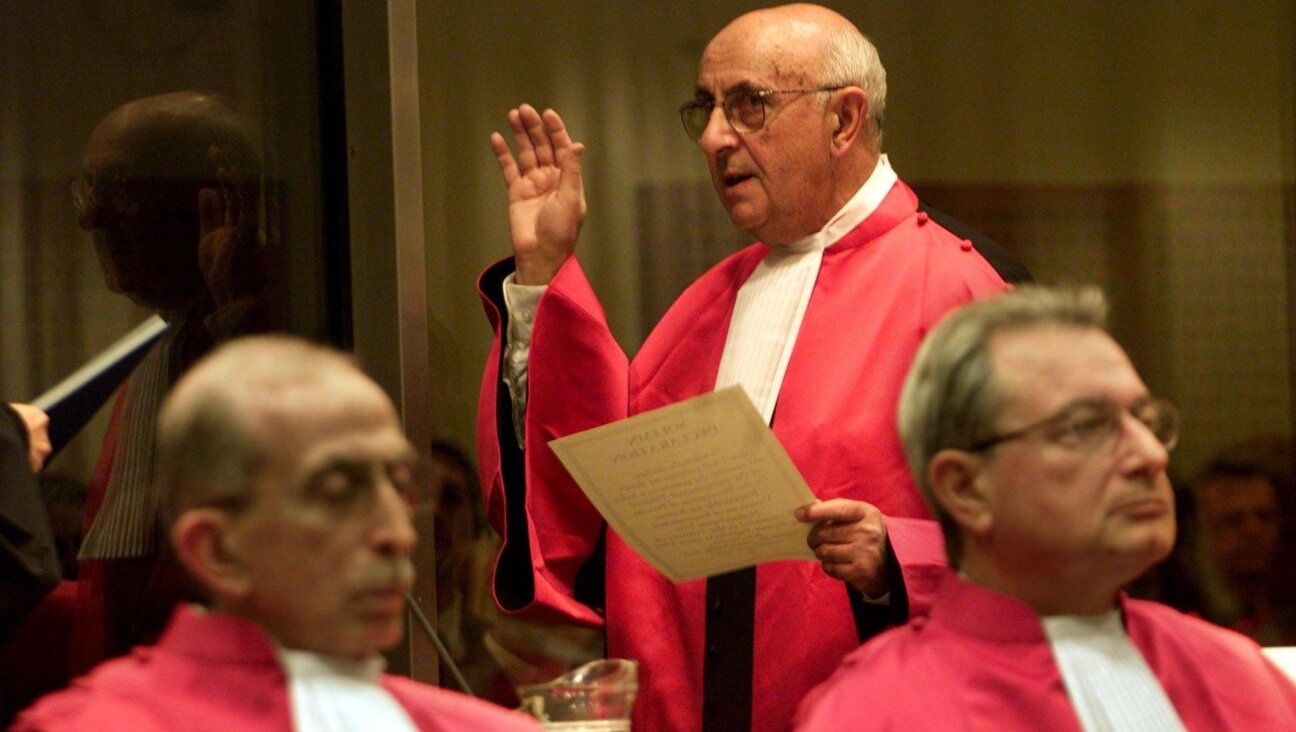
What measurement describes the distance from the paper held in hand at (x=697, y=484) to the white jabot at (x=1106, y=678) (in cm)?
55

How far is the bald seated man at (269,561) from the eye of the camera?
187 cm

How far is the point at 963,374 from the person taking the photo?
2.22 m

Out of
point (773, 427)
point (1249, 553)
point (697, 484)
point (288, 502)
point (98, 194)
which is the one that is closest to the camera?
point (288, 502)

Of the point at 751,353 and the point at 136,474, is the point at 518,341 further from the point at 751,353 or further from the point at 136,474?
the point at 136,474

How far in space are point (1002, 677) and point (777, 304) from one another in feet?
4.04

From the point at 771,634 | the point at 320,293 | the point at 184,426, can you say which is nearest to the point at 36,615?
the point at 320,293

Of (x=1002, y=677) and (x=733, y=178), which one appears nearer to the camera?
(x=1002, y=677)

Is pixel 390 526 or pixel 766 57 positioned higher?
pixel 766 57

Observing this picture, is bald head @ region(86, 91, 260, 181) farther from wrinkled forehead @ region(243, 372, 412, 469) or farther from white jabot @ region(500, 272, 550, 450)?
wrinkled forehead @ region(243, 372, 412, 469)

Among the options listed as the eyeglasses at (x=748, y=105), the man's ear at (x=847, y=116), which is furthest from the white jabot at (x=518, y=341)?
the man's ear at (x=847, y=116)

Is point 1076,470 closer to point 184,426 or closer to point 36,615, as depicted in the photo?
point 184,426

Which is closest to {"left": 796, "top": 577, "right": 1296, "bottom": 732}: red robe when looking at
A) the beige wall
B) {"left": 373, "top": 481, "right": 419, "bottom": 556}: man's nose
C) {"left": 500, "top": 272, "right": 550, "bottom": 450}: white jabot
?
{"left": 373, "top": 481, "right": 419, "bottom": 556}: man's nose

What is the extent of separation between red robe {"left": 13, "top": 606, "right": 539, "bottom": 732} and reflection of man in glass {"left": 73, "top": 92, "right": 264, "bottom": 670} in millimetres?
1389

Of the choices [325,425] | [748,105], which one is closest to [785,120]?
[748,105]
